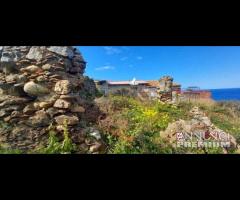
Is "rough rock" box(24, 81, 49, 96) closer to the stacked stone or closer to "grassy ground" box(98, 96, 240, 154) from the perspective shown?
"grassy ground" box(98, 96, 240, 154)

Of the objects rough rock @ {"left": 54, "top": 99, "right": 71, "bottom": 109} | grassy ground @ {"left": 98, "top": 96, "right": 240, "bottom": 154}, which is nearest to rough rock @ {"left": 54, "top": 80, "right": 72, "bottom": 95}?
rough rock @ {"left": 54, "top": 99, "right": 71, "bottom": 109}

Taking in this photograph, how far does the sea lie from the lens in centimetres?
461

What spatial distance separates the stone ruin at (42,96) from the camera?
4.57m

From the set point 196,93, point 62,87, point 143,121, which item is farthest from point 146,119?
point 62,87

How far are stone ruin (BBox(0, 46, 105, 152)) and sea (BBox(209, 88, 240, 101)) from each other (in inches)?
60.9

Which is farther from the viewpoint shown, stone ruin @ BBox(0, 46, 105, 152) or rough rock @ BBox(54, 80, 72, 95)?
rough rock @ BBox(54, 80, 72, 95)

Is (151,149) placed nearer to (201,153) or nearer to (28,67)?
(201,153)

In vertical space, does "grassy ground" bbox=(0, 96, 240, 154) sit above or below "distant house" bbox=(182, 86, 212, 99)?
below

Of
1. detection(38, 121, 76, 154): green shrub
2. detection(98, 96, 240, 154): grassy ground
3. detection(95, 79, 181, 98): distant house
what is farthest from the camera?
detection(95, 79, 181, 98): distant house

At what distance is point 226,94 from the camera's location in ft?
15.4

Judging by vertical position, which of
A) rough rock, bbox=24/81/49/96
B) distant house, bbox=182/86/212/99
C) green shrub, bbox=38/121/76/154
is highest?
distant house, bbox=182/86/212/99

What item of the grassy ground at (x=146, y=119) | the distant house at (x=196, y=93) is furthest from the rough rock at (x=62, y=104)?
the distant house at (x=196, y=93)

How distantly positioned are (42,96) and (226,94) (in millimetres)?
2364

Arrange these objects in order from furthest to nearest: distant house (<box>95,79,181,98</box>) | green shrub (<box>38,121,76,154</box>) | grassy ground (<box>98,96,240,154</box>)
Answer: distant house (<box>95,79,181,98</box>)
grassy ground (<box>98,96,240,154</box>)
green shrub (<box>38,121,76,154</box>)
